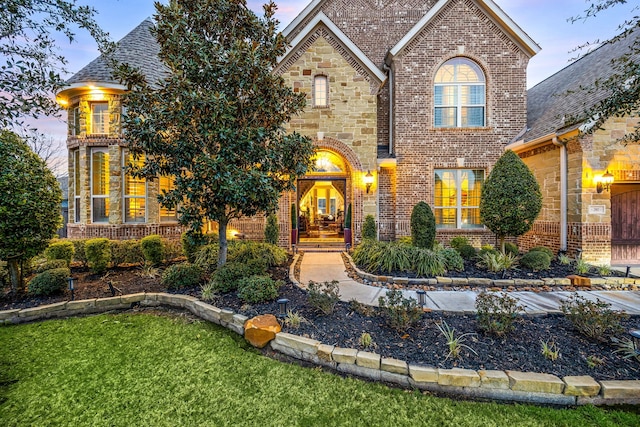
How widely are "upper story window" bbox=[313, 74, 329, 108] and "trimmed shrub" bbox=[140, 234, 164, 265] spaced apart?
661 centimetres

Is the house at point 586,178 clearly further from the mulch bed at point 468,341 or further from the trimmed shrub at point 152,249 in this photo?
the trimmed shrub at point 152,249

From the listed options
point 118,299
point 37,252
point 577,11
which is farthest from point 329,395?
point 37,252

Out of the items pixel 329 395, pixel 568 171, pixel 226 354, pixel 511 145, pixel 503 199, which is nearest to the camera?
pixel 329 395

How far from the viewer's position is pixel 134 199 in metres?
9.00

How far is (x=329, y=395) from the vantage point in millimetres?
2889

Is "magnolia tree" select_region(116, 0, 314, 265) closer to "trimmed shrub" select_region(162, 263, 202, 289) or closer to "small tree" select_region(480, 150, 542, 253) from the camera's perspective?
"trimmed shrub" select_region(162, 263, 202, 289)

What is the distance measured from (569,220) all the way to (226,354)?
32.3ft

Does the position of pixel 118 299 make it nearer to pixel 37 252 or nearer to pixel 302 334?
pixel 37 252

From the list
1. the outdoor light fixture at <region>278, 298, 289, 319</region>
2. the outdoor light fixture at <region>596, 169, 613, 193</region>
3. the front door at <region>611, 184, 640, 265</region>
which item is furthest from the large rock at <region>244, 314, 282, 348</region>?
the front door at <region>611, 184, 640, 265</region>

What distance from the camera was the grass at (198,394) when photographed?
101 inches

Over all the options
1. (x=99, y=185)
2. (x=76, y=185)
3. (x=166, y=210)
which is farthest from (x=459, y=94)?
(x=76, y=185)

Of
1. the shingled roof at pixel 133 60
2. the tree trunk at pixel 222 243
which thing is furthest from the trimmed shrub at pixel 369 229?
the shingled roof at pixel 133 60

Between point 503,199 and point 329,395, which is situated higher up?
point 503,199

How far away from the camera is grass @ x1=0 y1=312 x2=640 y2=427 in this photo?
2568 millimetres
